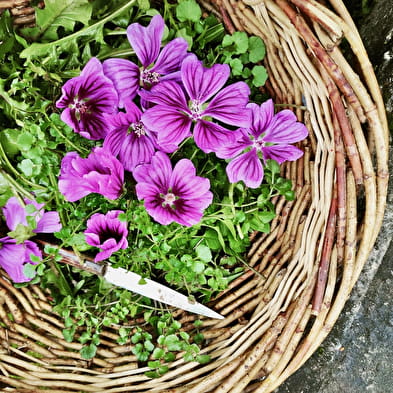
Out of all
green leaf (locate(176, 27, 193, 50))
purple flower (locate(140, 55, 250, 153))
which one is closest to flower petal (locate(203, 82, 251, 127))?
purple flower (locate(140, 55, 250, 153))

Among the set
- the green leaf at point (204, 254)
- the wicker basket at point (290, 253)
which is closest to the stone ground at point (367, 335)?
the wicker basket at point (290, 253)

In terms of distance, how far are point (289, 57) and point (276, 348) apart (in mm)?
446

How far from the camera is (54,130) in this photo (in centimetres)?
70

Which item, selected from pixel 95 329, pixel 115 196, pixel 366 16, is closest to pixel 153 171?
pixel 115 196

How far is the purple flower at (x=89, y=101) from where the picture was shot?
0.68 metres

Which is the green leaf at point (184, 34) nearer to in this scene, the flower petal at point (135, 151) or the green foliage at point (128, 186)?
the green foliage at point (128, 186)

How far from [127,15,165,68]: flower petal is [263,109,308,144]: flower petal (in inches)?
8.1

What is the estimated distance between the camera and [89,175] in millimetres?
639

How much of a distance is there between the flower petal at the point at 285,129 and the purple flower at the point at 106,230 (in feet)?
0.84

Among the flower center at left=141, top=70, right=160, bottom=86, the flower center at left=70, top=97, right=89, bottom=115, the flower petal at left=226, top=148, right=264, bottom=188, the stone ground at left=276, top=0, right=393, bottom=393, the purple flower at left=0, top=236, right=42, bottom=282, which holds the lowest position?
the purple flower at left=0, top=236, right=42, bottom=282

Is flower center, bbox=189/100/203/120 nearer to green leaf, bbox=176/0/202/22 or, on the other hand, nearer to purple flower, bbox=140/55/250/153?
purple flower, bbox=140/55/250/153

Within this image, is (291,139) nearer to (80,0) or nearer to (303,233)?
(303,233)

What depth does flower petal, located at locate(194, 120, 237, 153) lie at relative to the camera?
26.8 inches

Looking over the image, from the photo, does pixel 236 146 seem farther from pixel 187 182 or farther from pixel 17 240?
pixel 17 240
